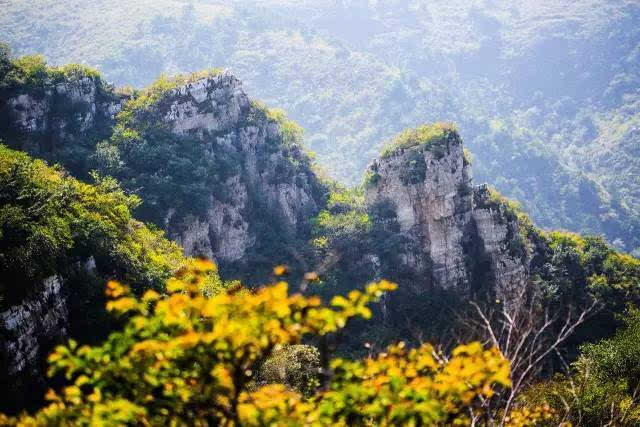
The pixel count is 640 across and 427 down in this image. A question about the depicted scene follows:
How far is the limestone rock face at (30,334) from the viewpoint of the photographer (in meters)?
28.4

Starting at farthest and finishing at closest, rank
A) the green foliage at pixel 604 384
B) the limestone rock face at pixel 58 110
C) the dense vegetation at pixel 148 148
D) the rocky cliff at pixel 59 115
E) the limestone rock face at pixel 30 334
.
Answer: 1. the dense vegetation at pixel 148 148
2. the limestone rock face at pixel 58 110
3. the rocky cliff at pixel 59 115
4. the green foliage at pixel 604 384
5. the limestone rock face at pixel 30 334

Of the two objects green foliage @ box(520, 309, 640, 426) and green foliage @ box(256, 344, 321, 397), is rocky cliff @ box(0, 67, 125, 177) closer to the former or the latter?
green foliage @ box(256, 344, 321, 397)

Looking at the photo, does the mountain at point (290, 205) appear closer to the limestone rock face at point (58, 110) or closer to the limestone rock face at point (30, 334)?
the limestone rock face at point (58, 110)

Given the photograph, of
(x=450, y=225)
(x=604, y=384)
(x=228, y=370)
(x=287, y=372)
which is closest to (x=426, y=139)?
(x=450, y=225)

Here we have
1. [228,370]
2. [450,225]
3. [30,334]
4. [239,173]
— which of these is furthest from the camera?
[239,173]

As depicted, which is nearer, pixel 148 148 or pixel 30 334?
pixel 30 334

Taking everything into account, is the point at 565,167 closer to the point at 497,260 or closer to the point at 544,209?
the point at 544,209

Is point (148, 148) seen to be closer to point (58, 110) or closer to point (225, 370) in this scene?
point (58, 110)

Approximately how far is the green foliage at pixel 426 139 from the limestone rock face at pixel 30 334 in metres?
36.9

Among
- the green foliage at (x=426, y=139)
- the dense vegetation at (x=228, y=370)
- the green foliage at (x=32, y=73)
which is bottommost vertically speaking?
the dense vegetation at (x=228, y=370)

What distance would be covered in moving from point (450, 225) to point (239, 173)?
21119mm

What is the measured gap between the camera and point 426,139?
6069 cm

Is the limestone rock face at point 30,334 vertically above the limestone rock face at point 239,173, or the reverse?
the limestone rock face at point 239,173

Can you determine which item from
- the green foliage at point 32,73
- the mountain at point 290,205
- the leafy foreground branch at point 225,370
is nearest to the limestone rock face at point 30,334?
the mountain at point 290,205
